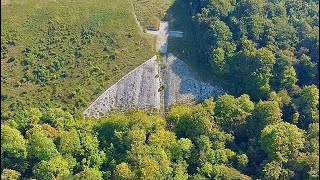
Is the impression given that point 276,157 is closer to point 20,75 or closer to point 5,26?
point 20,75

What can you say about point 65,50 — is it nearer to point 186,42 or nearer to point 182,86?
point 182,86

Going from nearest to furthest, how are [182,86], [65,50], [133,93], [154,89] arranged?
1. [133,93]
2. [65,50]
3. [154,89]
4. [182,86]

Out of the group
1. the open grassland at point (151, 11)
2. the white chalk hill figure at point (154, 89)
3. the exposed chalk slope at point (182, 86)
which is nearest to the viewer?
the white chalk hill figure at point (154, 89)

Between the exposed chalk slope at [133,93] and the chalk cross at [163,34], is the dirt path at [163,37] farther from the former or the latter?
the exposed chalk slope at [133,93]

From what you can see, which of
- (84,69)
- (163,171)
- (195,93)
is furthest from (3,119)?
(195,93)

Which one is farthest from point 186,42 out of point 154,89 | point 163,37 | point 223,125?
point 223,125

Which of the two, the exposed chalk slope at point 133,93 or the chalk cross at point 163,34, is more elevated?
the chalk cross at point 163,34

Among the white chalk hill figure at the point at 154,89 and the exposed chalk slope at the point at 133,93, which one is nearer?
the exposed chalk slope at the point at 133,93

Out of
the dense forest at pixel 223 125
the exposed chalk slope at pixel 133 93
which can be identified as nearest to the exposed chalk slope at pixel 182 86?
the exposed chalk slope at pixel 133 93
